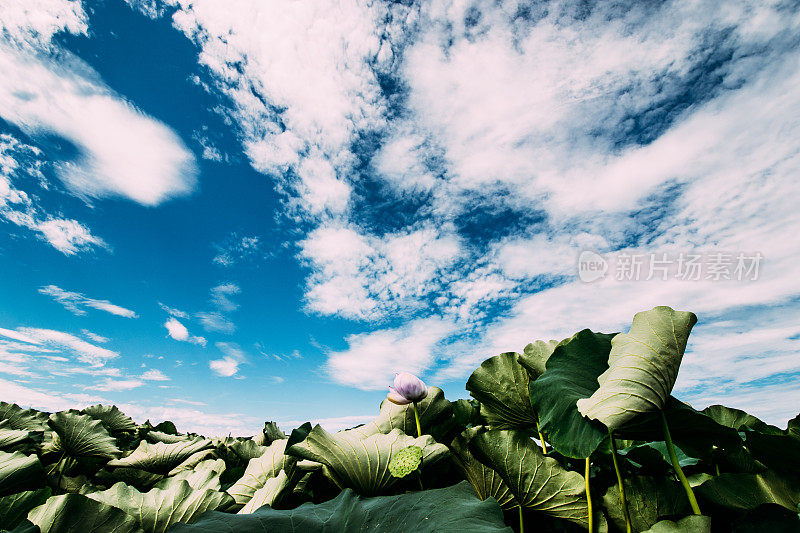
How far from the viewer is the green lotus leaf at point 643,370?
97cm

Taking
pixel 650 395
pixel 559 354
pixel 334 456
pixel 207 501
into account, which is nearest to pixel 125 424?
pixel 207 501

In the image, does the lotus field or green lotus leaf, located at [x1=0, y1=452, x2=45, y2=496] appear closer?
the lotus field

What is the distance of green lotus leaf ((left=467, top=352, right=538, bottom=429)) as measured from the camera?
145 centimetres

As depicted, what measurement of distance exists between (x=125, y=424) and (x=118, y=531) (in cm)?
328

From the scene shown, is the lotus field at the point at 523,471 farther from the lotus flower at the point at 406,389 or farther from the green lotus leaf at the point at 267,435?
the green lotus leaf at the point at 267,435

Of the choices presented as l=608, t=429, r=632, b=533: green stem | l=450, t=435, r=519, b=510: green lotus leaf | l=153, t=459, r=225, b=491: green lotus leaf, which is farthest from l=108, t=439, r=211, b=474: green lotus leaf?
l=608, t=429, r=632, b=533: green stem

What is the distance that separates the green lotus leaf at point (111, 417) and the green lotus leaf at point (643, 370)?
12.9 ft

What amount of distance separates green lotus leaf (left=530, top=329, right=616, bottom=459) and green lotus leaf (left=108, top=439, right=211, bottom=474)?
2.19m

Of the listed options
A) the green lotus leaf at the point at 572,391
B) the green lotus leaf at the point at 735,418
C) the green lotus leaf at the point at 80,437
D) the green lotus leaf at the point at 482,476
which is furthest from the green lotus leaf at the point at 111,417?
the green lotus leaf at the point at 735,418

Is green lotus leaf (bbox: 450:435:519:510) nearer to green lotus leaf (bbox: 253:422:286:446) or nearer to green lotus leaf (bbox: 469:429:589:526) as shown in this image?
green lotus leaf (bbox: 469:429:589:526)

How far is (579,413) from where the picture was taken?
110 cm

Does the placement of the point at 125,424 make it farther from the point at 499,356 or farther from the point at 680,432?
the point at 680,432

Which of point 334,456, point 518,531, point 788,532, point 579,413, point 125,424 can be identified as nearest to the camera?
point 788,532

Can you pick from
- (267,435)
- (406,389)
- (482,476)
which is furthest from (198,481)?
(267,435)
